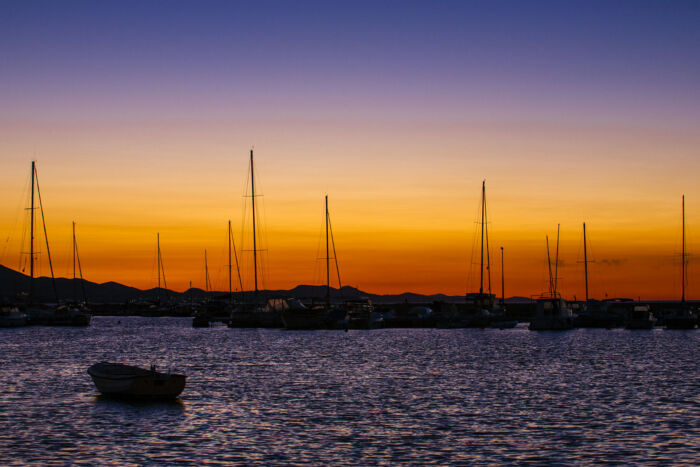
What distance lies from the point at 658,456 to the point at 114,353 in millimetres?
70067

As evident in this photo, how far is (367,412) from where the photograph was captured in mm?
42625

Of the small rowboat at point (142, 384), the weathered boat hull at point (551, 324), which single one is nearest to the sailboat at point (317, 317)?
the weathered boat hull at point (551, 324)

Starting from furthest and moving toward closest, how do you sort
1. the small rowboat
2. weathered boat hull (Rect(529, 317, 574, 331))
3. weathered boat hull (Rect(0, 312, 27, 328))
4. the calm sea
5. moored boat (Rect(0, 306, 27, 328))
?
1. moored boat (Rect(0, 306, 27, 328))
2. weathered boat hull (Rect(0, 312, 27, 328))
3. weathered boat hull (Rect(529, 317, 574, 331))
4. the small rowboat
5. the calm sea

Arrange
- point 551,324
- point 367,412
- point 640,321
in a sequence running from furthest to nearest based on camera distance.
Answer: point 640,321 → point 551,324 → point 367,412

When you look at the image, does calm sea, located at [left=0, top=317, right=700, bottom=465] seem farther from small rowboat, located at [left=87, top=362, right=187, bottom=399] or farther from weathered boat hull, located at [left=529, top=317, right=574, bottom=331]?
weathered boat hull, located at [left=529, top=317, right=574, bottom=331]

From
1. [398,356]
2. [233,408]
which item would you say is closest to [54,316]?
[398,356]

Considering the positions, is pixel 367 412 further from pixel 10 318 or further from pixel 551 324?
pixel 10 318

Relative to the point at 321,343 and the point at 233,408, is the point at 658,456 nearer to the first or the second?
the point at 233,408

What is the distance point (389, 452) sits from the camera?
32.2 meters

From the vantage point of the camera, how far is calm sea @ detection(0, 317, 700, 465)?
32250 millimetres

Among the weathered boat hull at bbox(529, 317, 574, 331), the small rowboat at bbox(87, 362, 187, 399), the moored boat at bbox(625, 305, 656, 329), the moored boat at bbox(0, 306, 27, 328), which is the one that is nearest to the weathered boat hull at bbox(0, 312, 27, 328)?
the moored boat at bbox(0, 306, 27, 328)

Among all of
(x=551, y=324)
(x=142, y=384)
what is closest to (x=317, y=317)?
(x=551, y=324)

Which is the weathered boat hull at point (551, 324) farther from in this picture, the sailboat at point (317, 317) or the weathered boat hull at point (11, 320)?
the weathered boat hull at point (11, 320)

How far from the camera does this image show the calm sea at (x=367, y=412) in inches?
1270
